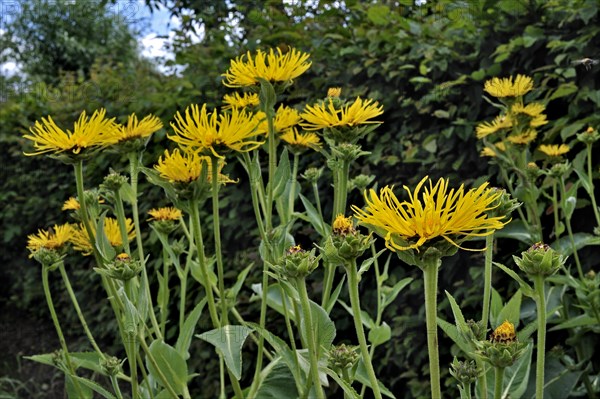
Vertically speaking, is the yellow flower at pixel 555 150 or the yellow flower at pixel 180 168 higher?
the yellow flower at pixel 180 168

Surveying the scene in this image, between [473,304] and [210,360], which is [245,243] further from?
[473,304]

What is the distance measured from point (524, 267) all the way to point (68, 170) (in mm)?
3199

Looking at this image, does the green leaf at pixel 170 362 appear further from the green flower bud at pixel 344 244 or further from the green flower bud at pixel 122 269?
the green flower bud at pixel 344 244

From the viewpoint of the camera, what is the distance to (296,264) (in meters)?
0.74

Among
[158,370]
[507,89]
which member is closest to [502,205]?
[158,370]

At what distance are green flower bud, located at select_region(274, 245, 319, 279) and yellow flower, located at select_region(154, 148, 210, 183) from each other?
0.25 metres

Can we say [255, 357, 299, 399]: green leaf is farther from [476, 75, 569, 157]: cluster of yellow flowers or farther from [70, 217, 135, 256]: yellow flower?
[476, 75, 569, 157]: cluster of yellow flowers

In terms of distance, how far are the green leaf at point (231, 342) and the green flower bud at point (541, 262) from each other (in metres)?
0.37

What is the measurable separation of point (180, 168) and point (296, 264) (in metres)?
0.28

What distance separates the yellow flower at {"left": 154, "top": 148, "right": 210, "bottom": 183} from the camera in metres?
0.92

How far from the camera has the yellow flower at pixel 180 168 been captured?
923mm

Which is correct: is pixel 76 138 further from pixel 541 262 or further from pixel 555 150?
pixel 555 150

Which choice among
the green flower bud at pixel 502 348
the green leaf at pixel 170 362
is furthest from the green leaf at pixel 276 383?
the green flower bud at pixel 502 348

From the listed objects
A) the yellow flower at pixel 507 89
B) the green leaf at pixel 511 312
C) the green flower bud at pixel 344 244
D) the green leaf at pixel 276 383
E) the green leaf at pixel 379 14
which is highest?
the green leaf at pixel 379 14
